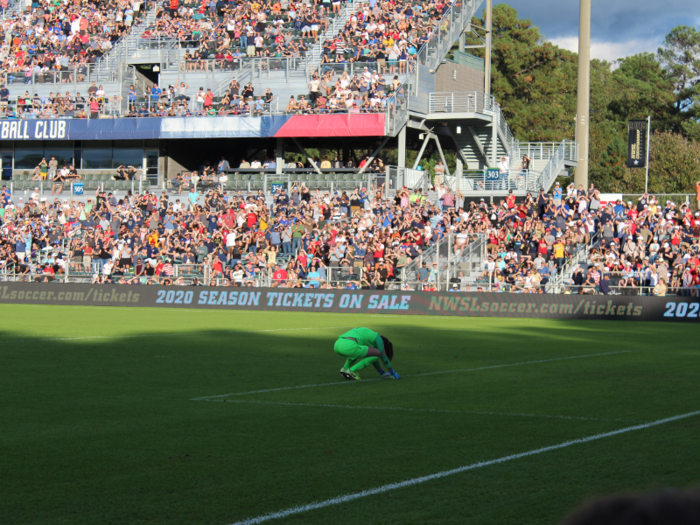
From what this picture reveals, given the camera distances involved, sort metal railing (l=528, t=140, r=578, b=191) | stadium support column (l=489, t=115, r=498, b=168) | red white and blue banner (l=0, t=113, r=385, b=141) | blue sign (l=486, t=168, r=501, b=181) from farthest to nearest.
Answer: stadium support column (l=489, t=115, r=498, b=168)
red white and blue banner (l=0, t=113, r=385, b=141)
metal railing (l=528, t=140, r=578, b=191)
blue sign (l=486, t=168, r=501, b=181)

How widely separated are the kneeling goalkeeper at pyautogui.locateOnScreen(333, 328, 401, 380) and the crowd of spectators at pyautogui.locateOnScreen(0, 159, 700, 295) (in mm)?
17816

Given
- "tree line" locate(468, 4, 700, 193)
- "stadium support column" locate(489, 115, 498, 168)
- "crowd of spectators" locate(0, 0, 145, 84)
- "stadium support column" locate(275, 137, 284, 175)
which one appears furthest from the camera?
"tree line" locate(468, 4, 700, 193)

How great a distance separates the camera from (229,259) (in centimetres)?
3631

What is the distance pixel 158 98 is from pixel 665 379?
38.3 meters

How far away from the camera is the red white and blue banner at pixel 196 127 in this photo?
4259cm

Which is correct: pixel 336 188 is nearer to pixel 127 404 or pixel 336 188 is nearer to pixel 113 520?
pixel 127 404

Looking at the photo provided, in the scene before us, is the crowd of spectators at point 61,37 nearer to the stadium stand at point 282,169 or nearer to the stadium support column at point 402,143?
the stadium stand at point 282,169

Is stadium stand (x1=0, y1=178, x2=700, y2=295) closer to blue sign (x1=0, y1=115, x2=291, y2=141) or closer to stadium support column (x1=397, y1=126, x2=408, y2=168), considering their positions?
stadium support column (x1=397, y1=126, x2=408, y2=168)

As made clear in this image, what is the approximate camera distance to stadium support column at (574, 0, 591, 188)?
→ 129 ft

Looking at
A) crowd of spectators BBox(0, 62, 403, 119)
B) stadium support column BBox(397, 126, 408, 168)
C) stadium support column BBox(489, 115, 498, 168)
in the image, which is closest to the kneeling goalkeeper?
crowd of spectators BBox(0, 62, 403, 119)

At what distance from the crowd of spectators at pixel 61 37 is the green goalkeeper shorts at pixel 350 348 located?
136 feet

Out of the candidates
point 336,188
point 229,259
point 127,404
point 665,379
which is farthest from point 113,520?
point 336,188

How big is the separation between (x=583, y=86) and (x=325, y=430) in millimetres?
33601

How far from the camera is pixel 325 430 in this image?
925 centimetres
